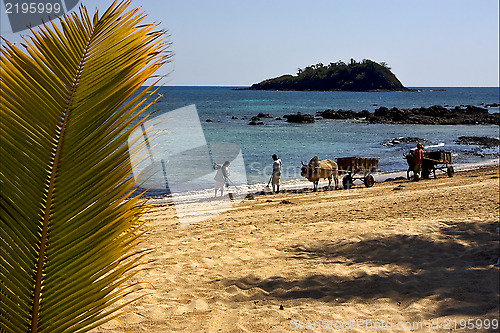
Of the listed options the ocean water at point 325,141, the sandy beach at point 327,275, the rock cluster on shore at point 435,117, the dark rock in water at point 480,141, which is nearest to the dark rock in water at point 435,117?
the rock cluster on shore at point 435,117

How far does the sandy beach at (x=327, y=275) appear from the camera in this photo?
489cm

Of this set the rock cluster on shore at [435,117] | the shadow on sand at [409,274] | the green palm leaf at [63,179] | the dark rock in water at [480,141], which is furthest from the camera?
the rock cluster on shore at [435,117]

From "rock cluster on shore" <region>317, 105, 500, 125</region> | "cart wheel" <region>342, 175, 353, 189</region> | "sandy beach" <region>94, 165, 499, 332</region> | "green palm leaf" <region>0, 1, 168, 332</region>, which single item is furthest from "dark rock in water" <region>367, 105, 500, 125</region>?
"green palm leaf" <region>0, 1, 168, 332</region>

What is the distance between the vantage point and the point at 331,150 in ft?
127

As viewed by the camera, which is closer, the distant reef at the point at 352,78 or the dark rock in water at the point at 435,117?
the dark rock in water at the point at 435,117

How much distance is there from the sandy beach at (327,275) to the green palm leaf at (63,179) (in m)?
0.94

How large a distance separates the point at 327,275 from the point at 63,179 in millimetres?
4851

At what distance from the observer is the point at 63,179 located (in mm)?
1938

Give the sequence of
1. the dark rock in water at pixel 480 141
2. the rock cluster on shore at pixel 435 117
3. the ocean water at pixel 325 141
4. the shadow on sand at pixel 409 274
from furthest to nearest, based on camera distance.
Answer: the rock cluster on shore at pixel 435 117, the dark rock in water at pixel 480 141, the ocean water at pixel 325 141, the shadow on sand at pixel 409 274

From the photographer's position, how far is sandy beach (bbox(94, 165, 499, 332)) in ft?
16.1

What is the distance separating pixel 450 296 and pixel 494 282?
70 centimetres

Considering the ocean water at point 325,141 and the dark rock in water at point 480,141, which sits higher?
the ocean water at point 325,141

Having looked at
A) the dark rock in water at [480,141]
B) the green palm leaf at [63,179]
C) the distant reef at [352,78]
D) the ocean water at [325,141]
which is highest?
the distant reef at [352,78]

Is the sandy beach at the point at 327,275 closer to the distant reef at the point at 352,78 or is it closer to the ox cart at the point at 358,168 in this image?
the ox cart at the point at 358,168
